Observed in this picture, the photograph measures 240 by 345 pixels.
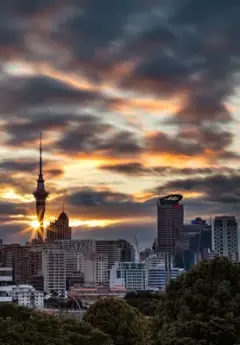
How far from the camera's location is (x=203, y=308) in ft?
76.8

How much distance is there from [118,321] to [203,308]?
13.7 metres

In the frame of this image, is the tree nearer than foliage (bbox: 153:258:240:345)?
No

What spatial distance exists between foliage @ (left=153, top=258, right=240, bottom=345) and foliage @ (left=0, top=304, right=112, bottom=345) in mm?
2772

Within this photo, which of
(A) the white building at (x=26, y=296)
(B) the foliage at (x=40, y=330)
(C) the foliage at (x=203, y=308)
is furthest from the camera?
(A) the white building at (x=26, y=296)

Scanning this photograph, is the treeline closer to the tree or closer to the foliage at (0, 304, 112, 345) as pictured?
the foliage at (0, 304, 112, 345)

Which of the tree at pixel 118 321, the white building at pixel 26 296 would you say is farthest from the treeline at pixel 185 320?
the white building at pixel 26 296

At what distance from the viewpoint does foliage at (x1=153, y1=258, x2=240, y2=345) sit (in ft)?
74.1

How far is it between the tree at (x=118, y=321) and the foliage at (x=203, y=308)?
11.1 meters

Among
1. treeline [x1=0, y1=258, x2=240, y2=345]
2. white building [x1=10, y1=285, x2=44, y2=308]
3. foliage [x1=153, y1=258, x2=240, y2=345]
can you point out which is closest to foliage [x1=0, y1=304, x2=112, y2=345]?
treeline [x1=0, y1=258, x2=240, y2=345]

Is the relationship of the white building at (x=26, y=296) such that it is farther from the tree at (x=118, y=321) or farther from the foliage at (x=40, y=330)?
the foliage at (x=40, y=330)

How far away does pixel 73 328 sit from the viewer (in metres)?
27.2

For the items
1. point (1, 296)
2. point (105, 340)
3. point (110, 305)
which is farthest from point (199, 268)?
point (1, 296)

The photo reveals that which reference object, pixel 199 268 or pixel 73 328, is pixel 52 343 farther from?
pixel 199 268

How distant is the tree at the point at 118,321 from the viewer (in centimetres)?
3594
